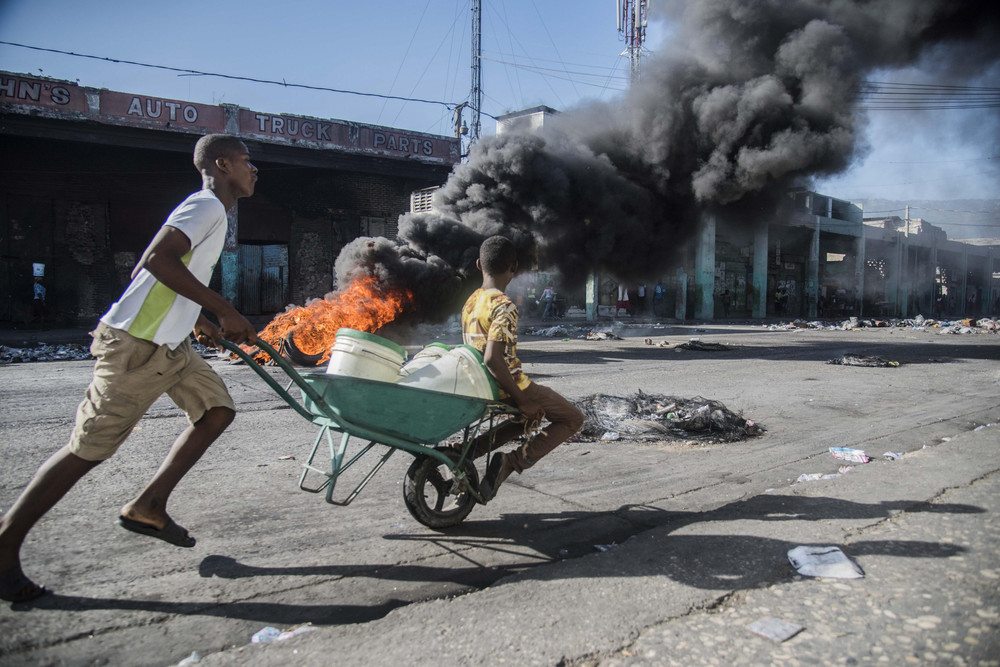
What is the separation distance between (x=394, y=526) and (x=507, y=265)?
150cm

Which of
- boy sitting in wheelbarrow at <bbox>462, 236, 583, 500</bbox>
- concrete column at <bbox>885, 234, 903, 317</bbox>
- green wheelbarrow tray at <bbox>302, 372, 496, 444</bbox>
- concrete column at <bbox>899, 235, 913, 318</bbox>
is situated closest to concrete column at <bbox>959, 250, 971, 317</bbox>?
concrete column at <bbox>899, 235, 913, 318</bbox>

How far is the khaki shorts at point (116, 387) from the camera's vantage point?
2.46 metres

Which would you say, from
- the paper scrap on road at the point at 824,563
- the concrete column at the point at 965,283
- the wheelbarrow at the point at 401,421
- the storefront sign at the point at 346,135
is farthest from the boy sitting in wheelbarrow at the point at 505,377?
the concrete column at the point at 965,283

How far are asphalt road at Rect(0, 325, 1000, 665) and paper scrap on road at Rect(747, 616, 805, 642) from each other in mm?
216

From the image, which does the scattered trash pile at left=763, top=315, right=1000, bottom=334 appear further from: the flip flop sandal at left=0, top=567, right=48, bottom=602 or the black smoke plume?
the flip flop sandal at left=0, top=567, right=48, bottom=602

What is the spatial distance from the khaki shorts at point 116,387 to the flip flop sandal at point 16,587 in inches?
18.4

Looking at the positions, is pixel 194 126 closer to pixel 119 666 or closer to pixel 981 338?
pixel 119 666

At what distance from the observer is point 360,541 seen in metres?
3.07

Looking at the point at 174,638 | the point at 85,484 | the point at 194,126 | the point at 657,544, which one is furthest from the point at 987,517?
the point at 194,126

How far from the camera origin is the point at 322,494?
12.3 ft

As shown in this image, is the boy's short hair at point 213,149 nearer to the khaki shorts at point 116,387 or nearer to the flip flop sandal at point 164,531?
the khaki shorts at point 116,387

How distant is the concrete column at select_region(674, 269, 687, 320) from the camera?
28703 mm

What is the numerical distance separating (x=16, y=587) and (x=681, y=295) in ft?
93.2

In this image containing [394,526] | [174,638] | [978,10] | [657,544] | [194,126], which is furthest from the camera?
[194,126]
